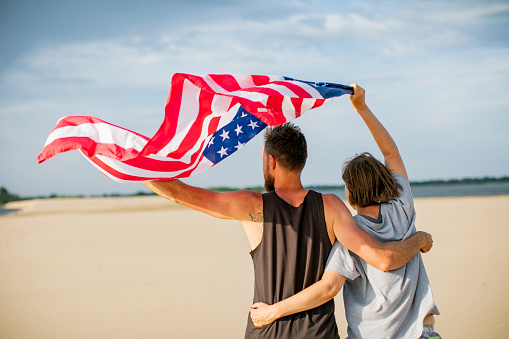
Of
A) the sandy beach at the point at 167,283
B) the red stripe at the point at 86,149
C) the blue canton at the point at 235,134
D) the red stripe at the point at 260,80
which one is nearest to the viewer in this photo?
the red stripe at the point at 86,149

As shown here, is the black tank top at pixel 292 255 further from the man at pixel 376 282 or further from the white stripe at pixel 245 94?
the white stripe at pixel 245 94

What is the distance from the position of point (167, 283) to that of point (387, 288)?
21.7 ft

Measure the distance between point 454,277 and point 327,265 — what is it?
6.96 meters

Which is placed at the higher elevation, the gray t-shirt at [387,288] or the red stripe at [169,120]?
the red stripe at [169,120]

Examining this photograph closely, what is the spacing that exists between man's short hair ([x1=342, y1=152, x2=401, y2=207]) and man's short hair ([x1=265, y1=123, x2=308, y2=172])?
1.35ft

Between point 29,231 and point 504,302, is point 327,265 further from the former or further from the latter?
point 29,231

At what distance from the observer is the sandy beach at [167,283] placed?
661cm

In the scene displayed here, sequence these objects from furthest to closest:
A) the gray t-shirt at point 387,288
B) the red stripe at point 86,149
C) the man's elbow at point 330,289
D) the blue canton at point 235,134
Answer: the blue canton at point 235,134 → the red stripe at point 86,149 → the gray t-shirt at point 387,288 → the man's elbow at point 330,289

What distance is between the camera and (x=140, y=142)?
3328 mm

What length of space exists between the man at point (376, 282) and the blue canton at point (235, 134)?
31.2 inches

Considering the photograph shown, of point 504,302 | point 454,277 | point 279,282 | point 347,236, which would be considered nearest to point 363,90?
point 347,236

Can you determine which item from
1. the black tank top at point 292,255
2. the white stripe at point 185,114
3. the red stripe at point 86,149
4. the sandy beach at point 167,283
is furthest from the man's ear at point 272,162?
the sandy beach at point 167,283

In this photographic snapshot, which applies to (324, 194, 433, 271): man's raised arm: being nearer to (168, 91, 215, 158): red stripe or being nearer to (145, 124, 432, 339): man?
(145, 124, 432, 339): man

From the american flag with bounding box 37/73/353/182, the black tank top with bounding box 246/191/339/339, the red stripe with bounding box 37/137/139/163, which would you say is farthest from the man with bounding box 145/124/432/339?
the red stripe with bounding box 37/137/139/163
